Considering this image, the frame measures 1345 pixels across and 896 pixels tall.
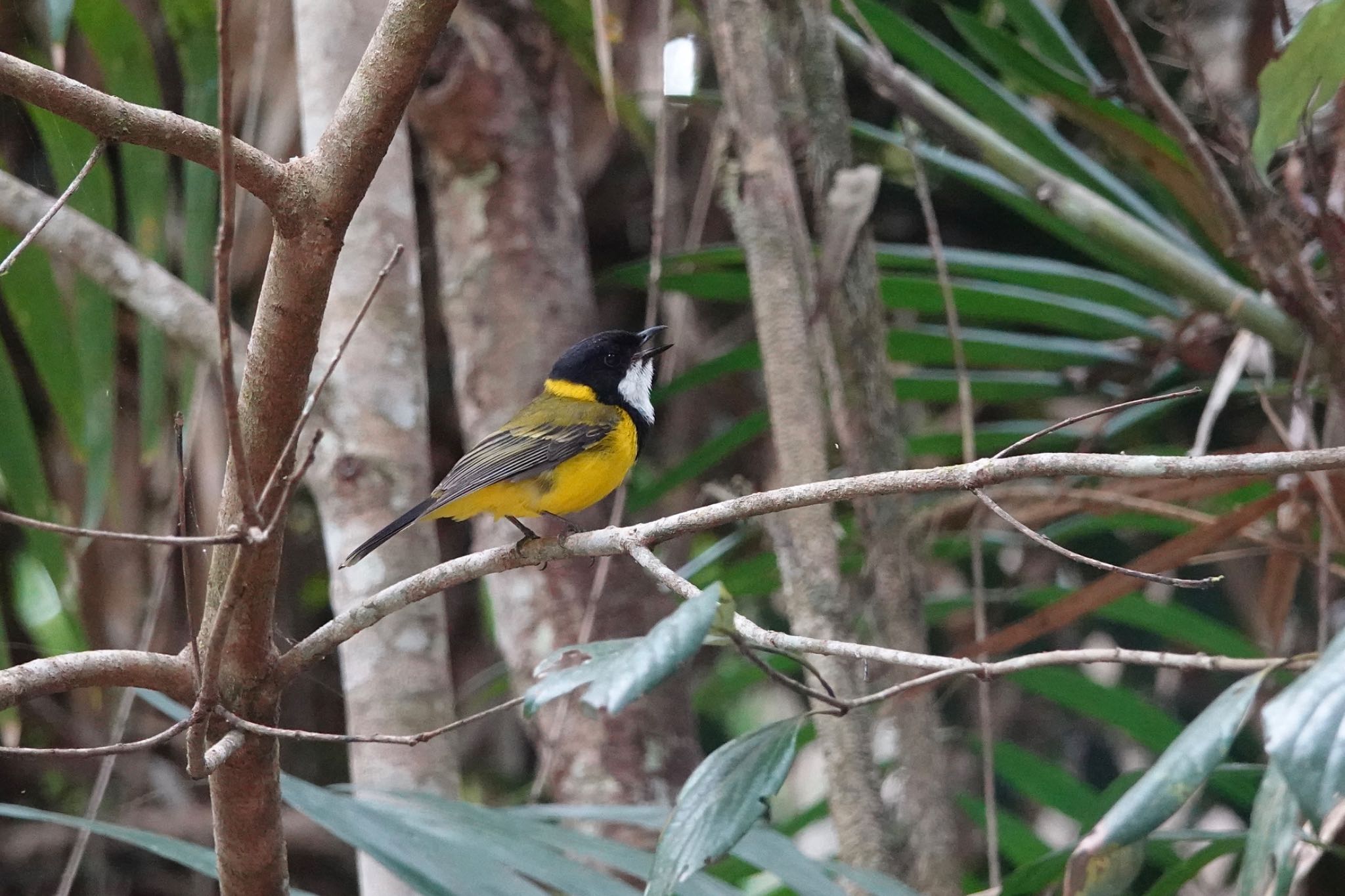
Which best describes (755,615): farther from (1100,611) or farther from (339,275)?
(339,275)

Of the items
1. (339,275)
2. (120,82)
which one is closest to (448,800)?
(339,275)

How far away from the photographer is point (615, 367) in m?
→ 4.02

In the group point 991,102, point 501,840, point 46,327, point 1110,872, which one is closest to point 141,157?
point 46,327

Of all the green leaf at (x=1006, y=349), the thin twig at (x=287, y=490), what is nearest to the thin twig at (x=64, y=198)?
the thin twig at (x=287, y=490)

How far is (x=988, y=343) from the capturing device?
414cm

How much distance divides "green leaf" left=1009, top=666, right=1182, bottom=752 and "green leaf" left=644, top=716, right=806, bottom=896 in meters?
2.50

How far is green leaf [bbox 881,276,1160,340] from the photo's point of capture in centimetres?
408

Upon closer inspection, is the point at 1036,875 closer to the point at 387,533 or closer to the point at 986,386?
the point at 387,533

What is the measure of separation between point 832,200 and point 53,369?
6.93 feet

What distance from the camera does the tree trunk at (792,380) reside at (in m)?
2.80

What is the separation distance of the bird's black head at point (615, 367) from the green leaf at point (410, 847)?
170 centimetres

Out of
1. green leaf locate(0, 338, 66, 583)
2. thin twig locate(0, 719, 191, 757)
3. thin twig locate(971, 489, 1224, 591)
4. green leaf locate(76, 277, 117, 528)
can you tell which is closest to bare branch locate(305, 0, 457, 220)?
thin twig locate(0, 719, 191, 757)

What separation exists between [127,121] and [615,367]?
254 cm

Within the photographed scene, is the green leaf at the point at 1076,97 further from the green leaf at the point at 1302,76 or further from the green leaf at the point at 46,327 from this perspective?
the green leaf at the point at 46,327
